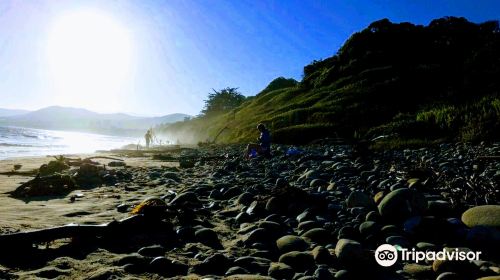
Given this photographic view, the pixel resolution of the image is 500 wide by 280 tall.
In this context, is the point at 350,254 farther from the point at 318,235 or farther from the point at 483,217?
the point at 483,217

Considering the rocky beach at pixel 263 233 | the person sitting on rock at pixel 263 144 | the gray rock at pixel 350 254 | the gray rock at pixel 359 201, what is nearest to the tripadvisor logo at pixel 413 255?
the rocky beach at pixel 263 233

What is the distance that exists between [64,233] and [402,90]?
32275mm

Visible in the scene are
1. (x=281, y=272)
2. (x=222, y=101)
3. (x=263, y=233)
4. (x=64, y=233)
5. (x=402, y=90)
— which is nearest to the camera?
(x=281, y=272)

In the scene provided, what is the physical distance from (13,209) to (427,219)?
6.71 metres

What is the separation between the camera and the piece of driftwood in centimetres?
394

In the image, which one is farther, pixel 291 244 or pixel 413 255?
pixel 291 244

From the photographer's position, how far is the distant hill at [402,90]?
19.1m

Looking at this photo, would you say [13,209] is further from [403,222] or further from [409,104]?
[409,104]

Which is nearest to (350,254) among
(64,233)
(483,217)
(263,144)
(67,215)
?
(483,217)

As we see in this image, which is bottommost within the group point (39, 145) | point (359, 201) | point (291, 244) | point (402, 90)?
point (291, 244)

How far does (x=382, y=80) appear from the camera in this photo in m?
36.8

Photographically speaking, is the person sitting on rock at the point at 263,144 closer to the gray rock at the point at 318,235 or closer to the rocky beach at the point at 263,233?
the rocky beach at the point at 263,233

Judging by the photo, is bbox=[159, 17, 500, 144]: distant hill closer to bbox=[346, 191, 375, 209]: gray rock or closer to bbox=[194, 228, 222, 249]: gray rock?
bbox=[346, 191, 375, 209]: gray rock

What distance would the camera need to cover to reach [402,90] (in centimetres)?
3200
